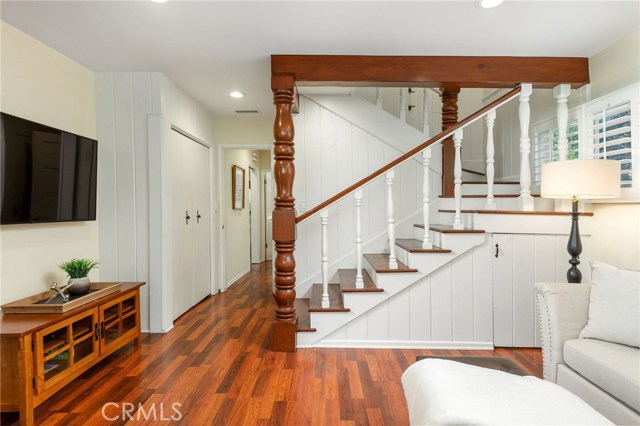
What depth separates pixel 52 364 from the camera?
209cm

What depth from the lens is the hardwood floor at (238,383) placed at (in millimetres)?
1932

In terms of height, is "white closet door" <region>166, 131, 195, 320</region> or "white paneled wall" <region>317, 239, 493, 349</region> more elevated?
"white closet door" <region>166, 131, 195, 320</region>

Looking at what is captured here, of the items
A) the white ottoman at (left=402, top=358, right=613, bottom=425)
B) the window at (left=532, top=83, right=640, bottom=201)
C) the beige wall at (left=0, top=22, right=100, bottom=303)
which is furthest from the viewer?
the window at (left=532, top=83, right=640, bottom=201)

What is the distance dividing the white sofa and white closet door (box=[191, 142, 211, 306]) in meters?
3.45

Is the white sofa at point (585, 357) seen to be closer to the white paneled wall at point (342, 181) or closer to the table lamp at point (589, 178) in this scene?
the table lamp at point (589, 178)

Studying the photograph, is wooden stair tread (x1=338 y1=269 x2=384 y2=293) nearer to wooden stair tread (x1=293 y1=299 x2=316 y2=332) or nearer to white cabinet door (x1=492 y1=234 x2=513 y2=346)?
wooden stair tread (x1=293 y1=299 x2=316 y2=332)

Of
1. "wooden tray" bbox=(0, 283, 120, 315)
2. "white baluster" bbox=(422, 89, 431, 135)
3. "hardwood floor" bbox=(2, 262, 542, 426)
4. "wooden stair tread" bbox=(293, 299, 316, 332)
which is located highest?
"white baluster" bbox=(422, 89, 431, 135)

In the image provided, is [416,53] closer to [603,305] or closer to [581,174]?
[581,174]

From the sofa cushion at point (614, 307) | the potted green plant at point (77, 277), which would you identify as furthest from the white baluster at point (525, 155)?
the potted green plant at point (77, 277)

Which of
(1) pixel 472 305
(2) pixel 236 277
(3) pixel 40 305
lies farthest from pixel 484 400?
(2) pixel 236 277

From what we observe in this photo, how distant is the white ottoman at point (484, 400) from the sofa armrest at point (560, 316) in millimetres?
781

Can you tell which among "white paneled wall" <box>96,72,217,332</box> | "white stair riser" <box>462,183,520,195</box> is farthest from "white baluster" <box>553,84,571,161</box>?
"white paneled wall" <box>96,72,217,332</box>

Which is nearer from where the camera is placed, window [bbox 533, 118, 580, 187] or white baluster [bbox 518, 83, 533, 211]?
white baluster [bbox 518, 83, 533, 211]

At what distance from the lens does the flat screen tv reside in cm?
220
